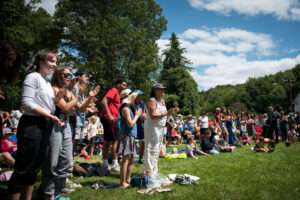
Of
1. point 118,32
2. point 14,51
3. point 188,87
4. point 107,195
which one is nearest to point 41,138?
point 14,51

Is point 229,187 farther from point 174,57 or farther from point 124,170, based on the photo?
point 174,57

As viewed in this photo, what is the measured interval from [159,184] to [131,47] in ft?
54.9

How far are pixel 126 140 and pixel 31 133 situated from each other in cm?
189

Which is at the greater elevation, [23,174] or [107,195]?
[23,174]

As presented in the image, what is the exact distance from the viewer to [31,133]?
222 centimetres

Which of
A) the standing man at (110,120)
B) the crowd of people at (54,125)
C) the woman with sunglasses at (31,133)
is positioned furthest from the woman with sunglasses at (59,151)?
the standing man at (110,120)

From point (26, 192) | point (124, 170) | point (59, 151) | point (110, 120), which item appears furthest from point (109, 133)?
point (26, 192)

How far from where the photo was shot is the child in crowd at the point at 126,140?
379 cm

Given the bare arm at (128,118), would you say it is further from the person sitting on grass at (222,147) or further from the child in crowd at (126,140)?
the person sitting on grass at (222,147)

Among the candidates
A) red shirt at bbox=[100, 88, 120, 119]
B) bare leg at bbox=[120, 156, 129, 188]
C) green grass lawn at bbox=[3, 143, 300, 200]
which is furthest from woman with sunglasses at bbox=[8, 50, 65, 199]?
red shirt at bbox=[100, 88, 120, 119]

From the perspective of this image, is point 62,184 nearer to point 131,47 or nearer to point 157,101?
point 157,101

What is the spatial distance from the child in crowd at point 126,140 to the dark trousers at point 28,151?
168cm

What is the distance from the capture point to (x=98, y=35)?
58.3ft

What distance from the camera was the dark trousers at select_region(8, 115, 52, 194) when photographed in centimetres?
218
